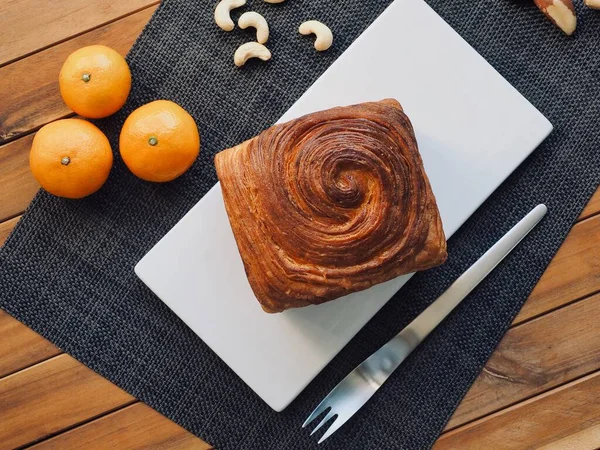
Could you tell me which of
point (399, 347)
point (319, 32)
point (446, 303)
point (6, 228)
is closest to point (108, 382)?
point (6, 228)

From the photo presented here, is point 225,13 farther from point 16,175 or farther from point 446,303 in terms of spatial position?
point 446,303

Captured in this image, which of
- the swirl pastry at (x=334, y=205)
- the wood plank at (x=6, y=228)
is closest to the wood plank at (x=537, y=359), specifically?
the swirl pastry at (x=334, y=205)

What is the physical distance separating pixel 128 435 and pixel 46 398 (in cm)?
18

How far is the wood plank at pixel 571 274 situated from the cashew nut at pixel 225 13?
2.63 ft

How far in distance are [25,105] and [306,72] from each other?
573mm

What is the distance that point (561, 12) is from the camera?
4.08 ft

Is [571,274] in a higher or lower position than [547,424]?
higher

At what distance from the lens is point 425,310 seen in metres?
1.24

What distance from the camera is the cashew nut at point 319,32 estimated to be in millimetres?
1252

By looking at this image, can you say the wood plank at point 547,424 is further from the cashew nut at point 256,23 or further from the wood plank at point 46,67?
the wood plank at point 46,67

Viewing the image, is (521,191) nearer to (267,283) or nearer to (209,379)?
(267,283)

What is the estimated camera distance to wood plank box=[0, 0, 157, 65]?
1284mm

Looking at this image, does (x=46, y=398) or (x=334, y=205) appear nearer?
(x=334, y=205)

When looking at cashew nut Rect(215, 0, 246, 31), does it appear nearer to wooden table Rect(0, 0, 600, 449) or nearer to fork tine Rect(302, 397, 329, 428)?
wooden table Rect(0, 0, 600, 449)
